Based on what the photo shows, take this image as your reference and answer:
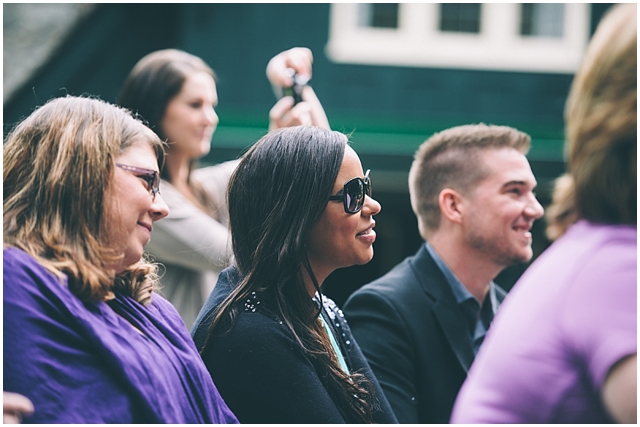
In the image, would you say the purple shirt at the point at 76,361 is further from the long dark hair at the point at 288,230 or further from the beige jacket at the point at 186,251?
the beige jacket at the point at 186,251

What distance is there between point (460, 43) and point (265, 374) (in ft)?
22.6

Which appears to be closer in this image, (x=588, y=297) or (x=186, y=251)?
(x=588, y=297)

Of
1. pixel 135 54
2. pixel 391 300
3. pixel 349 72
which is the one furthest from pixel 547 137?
pixel 391 300

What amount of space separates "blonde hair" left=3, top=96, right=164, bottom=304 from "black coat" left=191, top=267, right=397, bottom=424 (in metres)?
0.38

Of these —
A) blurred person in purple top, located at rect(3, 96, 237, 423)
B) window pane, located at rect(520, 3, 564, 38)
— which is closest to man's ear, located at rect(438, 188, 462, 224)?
blurred person in purple top, located at rect(3, 96, 237, 423)

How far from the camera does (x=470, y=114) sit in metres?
8.31

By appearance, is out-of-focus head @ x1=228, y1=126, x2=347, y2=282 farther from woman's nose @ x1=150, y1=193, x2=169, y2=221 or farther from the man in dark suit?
the man in dark suit

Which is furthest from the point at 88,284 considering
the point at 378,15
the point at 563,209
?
the point at 378,15

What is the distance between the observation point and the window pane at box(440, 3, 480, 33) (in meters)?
8.45

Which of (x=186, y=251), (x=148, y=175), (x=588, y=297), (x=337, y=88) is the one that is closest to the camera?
(x=588, y=297)

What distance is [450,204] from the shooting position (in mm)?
3375

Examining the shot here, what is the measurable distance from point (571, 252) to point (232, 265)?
137cm

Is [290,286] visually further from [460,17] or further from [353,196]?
Result: [460,17]

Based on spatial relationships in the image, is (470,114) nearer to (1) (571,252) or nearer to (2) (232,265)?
(2) (232,265)
